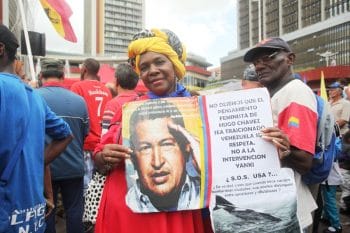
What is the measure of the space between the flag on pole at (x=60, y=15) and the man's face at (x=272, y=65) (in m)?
7.03

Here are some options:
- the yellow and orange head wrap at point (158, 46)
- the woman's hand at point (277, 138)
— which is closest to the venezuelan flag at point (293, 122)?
the woman's hand at point (277, 138)

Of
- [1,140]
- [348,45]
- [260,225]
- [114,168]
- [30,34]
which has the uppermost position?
[348,45]

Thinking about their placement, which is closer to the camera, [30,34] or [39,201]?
[39,201]

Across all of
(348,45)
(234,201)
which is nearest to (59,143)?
(234,201)

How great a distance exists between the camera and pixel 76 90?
15.1 ft

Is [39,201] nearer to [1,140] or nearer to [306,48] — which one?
[1,140]

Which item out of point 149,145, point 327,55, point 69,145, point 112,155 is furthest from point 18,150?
point 327,55

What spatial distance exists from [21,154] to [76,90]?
2835 millimetres

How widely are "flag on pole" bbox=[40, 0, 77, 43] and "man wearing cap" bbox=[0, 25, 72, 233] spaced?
6.71 m

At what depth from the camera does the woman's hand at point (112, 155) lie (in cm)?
161

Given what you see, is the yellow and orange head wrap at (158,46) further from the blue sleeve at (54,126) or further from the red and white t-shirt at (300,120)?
the blue sleeve at (54,126)

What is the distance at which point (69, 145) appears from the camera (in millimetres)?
3809

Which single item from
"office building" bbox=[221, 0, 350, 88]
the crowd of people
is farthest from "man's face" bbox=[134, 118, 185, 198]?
"office building" bbox=[221, 0, 350, 88]

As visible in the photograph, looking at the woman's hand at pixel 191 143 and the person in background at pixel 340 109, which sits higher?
the person in background at pixel 340 109
